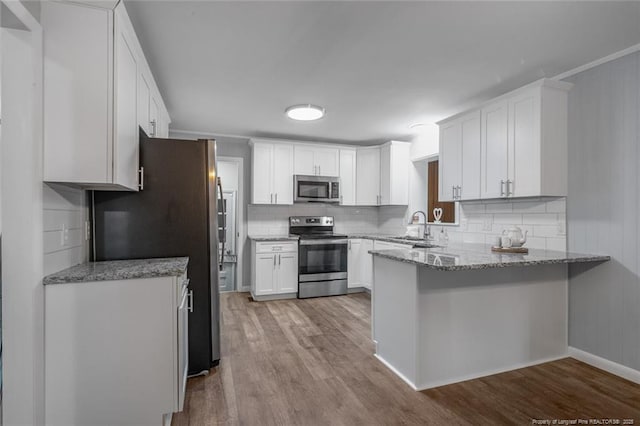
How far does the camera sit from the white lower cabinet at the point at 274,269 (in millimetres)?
4488

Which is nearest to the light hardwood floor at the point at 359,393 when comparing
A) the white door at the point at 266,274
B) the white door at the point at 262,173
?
the white door at the point at 266,274

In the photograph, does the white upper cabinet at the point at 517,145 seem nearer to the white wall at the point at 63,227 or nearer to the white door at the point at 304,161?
the white door at the point at 304,161

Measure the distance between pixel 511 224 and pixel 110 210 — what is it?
348cm

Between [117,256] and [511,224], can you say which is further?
[511,224]

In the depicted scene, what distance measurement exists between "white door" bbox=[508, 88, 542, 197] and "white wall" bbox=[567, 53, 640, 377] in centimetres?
34

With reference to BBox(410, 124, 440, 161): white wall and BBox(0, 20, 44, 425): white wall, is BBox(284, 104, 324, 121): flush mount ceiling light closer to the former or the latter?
BBox(410, 124, 440, 161): white wall

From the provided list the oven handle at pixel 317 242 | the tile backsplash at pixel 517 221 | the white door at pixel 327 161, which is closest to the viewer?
the tile backsplash at pixel 517 221

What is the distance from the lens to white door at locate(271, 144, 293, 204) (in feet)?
15.8

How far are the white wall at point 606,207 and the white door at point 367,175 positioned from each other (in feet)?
9.05

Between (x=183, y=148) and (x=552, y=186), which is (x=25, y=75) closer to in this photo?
(x=183, y=148)

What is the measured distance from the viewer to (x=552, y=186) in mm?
2746

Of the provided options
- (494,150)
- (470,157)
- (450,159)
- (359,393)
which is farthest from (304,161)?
(359,393)

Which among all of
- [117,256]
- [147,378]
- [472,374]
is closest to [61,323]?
[147,378]

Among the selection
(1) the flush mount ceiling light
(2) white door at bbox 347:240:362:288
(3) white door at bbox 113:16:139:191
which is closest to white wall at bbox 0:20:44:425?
(3) white door at bbox 113:16:139:191
